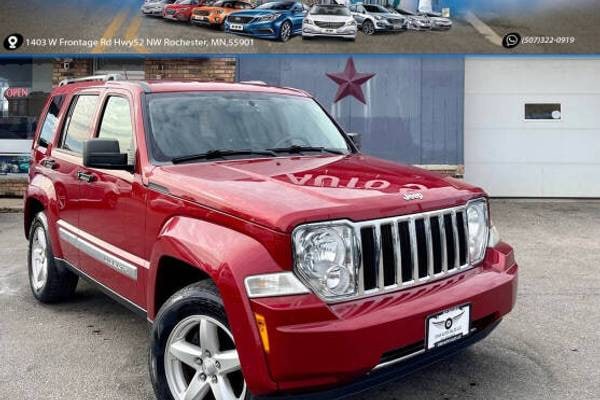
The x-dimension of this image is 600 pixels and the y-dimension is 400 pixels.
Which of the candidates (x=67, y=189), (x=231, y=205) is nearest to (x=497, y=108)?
(x=67, y=189)

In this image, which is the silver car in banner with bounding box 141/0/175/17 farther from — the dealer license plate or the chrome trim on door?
the dealer license plate

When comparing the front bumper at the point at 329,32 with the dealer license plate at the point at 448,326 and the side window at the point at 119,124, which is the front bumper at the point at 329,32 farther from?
the dealer license plate at the point at 448,326

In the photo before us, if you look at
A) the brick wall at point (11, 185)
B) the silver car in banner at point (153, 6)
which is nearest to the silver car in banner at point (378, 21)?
the silver car in banner at point (153, 6)

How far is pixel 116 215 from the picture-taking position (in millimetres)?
3711

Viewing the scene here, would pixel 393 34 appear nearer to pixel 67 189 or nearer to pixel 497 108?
pixel 497 108

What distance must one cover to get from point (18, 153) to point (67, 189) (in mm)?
8109

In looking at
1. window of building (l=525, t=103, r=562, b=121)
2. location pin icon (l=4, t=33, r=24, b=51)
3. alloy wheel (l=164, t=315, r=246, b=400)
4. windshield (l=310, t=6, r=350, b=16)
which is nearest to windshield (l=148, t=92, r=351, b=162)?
alloy wheel (l=164, t=315, r=246, b=400)

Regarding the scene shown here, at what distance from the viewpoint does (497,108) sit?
1147 cm

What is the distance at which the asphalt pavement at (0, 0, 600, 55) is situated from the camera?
11195 millimetres

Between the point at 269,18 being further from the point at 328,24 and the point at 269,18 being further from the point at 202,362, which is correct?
the point at 202,362

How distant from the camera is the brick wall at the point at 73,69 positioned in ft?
38.0

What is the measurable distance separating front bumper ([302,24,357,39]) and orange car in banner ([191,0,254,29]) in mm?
1180

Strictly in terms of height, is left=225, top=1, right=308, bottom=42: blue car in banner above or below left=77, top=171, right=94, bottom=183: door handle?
above

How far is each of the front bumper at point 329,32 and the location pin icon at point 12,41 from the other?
222 inches
